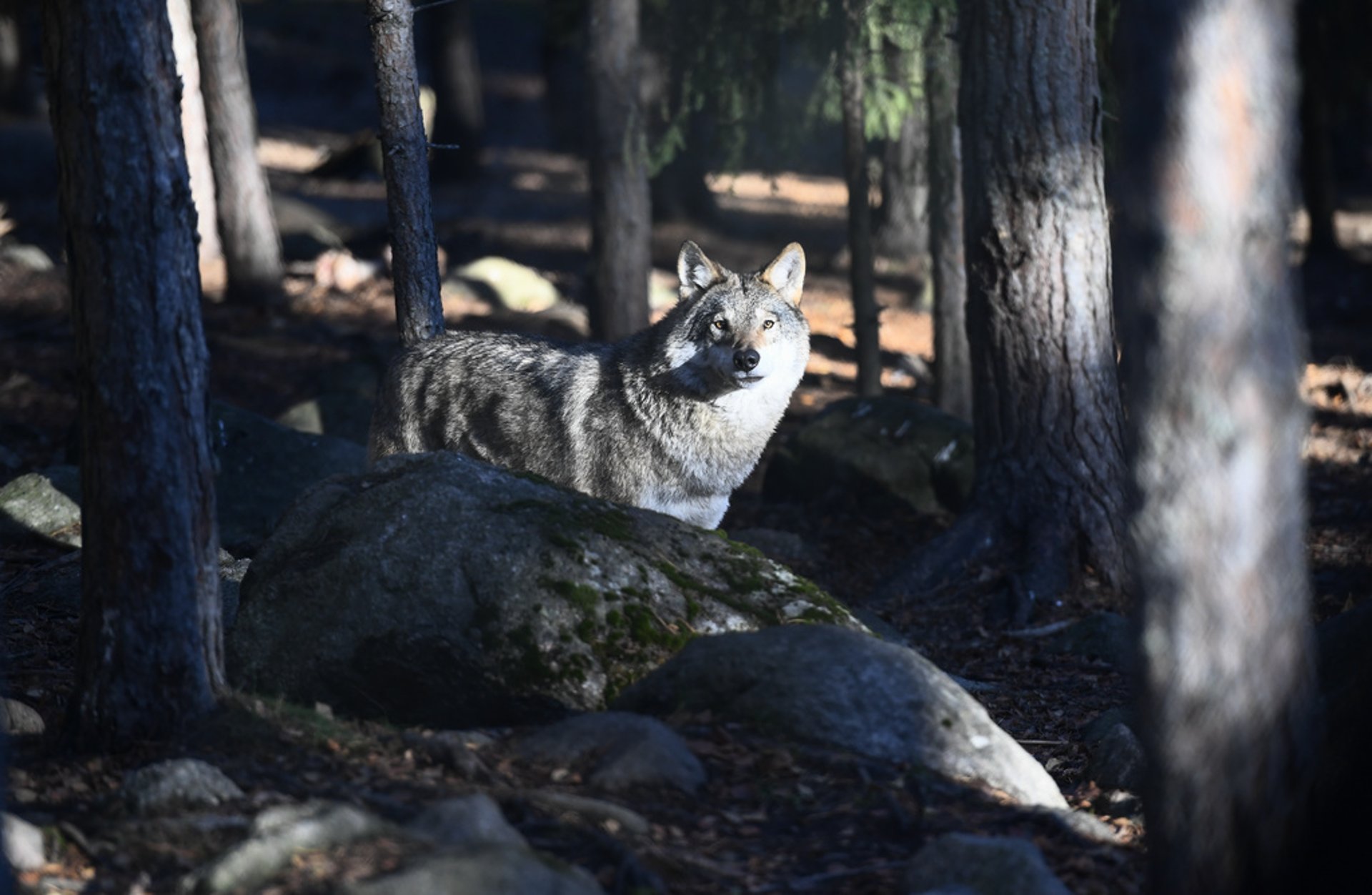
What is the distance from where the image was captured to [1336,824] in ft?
13.1

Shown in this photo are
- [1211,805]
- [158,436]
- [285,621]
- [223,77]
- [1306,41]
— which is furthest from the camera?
[1306,41]

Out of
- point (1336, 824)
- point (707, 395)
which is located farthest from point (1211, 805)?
point (707, 395)

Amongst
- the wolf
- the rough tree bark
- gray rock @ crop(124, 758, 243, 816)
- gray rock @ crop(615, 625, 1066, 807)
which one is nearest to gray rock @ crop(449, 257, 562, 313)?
the wolf

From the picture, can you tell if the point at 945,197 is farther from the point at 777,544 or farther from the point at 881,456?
the point at 777,544

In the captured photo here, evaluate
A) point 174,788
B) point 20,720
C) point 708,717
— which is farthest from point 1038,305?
point 20,720

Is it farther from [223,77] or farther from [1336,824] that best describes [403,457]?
[223,77]

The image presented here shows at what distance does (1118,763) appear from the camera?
18.8 feet

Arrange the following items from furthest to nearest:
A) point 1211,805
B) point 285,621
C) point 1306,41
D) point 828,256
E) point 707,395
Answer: point 828,256
point 1306,41
point 707,395
point 285,621
point 1211,805

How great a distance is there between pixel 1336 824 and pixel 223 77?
48.2 ft

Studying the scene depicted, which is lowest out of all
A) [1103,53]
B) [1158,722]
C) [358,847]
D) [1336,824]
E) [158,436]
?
[1336,824]

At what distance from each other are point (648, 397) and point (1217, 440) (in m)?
4.54

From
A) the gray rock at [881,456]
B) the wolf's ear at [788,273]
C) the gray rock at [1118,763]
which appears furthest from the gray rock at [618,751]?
the gray rock at [881,456]

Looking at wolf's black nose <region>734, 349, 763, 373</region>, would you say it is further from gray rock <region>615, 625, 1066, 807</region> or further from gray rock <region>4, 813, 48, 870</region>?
gray rock <region>4, 813, 48, 870</region>

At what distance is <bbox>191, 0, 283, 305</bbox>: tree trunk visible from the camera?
1508 cm
